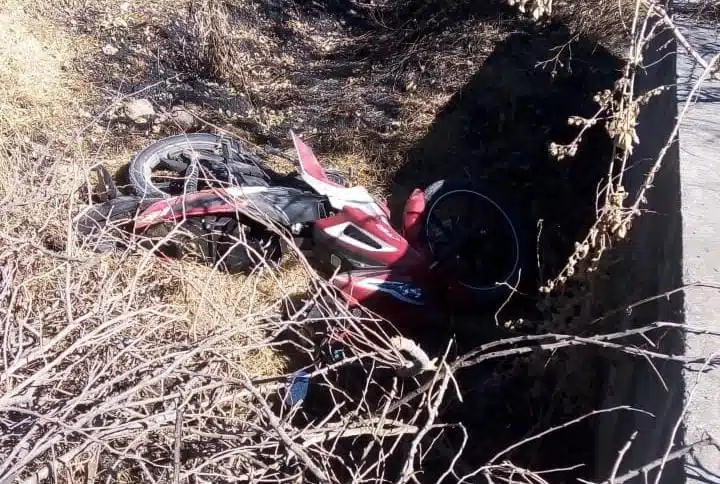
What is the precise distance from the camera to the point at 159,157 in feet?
15.7

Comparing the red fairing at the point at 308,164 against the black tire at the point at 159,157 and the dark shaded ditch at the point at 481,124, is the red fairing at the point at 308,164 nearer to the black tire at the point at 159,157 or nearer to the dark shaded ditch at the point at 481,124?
the black tire at the point at 159,157

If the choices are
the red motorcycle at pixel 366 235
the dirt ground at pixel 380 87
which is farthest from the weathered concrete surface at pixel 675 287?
the dirt ground at pixel 380 87

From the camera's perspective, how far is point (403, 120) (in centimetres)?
582

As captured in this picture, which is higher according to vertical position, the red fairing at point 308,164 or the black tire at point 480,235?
the red fairing at point 308,164

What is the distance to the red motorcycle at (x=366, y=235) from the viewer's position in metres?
3.92

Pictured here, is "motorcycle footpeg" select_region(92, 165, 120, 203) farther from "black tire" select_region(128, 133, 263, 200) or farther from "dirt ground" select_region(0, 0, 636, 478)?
"dirt ground" select_region(0, 0, 636, 478)

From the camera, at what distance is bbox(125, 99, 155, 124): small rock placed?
570cm

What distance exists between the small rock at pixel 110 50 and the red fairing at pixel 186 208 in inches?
111

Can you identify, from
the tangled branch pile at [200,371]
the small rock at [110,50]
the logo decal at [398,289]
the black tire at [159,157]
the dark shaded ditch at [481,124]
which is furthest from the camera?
the small rock at [110,50]

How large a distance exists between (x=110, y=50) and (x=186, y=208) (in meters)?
3.00

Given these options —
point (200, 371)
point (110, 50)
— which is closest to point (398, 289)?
point (200, 371)

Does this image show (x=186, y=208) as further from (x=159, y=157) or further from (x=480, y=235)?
(x=480, y=235)

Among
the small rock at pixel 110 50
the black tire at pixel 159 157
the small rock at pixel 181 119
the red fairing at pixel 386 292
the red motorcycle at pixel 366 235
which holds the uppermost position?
the small rock at pixel 110 50

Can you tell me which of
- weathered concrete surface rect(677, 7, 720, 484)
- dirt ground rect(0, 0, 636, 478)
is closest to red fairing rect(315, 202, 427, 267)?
dirt ground rect(0, 0, 636, 478)
